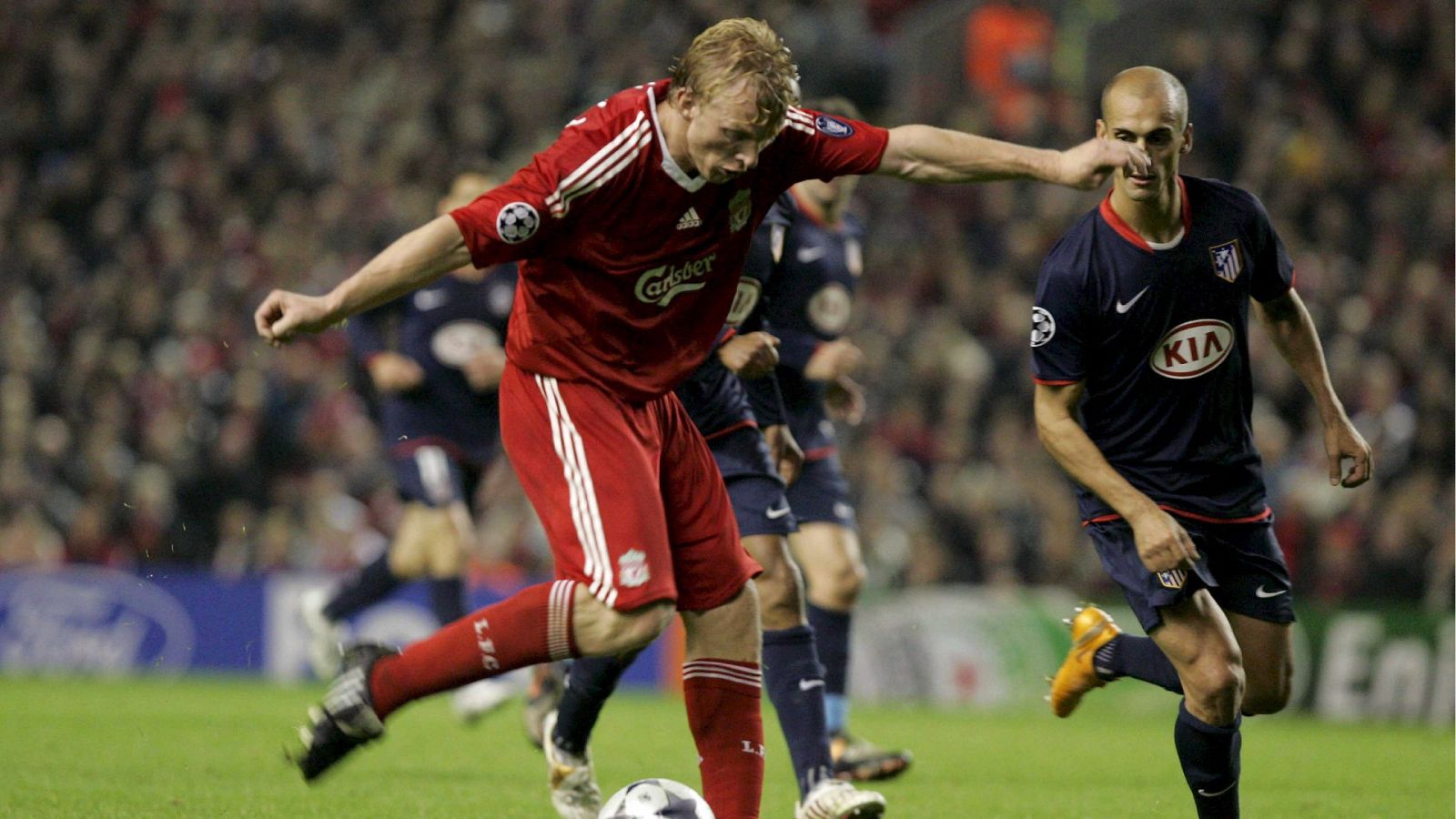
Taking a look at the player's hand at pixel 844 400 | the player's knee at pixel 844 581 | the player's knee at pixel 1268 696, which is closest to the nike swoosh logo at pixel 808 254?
the player's hand at pixel 844 400

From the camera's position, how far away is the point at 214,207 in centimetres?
1756

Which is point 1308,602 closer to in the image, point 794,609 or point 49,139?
point 794,609

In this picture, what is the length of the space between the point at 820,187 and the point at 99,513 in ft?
30.6

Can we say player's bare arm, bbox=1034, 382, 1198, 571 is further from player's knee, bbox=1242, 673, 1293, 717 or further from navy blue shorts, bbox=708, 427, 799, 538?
navy blue shorts, bbox=708, 427, 799, 538

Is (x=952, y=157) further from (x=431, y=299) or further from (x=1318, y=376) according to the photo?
(x=431, y=299)

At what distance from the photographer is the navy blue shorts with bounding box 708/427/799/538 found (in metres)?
5.94

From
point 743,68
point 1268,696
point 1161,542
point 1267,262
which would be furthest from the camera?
point 1268,696

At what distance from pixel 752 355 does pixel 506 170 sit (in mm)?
12082

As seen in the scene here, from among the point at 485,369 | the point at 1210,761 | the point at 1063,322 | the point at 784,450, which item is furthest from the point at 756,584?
the point at 485,369

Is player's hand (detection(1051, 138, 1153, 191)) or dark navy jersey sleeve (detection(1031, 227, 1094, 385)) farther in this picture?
dark navy jersey sleeve (detection(1031, 227, 1094, 385))

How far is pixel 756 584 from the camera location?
6.02 metres

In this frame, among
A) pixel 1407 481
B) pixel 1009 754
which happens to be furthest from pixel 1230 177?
pixel 1009 754

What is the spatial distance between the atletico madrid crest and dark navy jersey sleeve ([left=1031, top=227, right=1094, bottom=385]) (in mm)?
377

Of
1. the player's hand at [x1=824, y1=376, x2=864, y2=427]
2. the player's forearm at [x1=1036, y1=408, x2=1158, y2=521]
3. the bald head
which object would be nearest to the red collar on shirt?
the bald head
